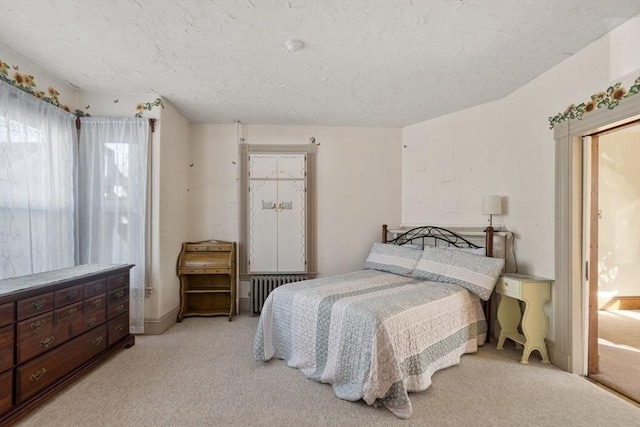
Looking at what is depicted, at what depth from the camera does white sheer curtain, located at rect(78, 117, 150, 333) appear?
3.04 m

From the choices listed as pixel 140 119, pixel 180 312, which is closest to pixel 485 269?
pixel 180 312

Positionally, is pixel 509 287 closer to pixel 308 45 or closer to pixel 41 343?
pixel 308 45

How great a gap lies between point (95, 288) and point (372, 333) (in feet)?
7.86

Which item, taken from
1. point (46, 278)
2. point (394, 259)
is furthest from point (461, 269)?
point (46, 278)

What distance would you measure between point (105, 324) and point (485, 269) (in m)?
3.62

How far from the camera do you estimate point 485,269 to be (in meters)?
2.75

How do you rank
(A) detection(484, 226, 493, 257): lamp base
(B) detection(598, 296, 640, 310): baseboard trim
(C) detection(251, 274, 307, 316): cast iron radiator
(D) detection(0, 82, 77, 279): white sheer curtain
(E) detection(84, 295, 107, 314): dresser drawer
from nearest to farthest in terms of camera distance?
(D) detection(0, 82, 77, 279): white sheer curtain < (E) detection(84, 295, 107, 314): dresser drawer < (A) detection(484, 226, 493, 257): lamp base < (C) detection(251, 274, 307, 316): cast iron radiator < (B) detection(598, 296, 640, 310): baseboard trim

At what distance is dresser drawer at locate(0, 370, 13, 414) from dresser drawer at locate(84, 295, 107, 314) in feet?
2.08

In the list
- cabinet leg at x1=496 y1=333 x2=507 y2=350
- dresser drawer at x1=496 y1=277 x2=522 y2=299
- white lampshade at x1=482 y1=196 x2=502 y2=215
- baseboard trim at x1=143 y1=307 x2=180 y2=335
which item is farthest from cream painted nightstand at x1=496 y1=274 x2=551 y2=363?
baseboard trim at x1=143 y1=307 x2=180 y2=335

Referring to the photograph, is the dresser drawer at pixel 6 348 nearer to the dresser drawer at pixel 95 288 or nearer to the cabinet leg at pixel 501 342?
the dresser drawer at pixel 95 288

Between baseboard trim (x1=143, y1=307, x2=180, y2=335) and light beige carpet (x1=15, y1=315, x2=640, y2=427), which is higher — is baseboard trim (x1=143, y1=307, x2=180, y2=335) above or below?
above

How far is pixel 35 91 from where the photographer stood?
8.48 ft

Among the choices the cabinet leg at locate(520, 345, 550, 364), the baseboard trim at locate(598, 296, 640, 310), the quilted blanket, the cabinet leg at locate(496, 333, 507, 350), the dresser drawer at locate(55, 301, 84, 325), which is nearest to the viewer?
the quilted blanket

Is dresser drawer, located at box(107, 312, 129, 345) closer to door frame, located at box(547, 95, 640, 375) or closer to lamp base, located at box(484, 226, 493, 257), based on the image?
lamp base, located at box(484, 226, 493, 257)
